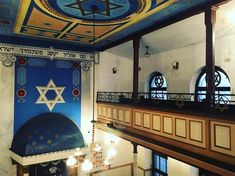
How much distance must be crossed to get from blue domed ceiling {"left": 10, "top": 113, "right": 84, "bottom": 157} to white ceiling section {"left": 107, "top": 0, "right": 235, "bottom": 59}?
432 centimetres

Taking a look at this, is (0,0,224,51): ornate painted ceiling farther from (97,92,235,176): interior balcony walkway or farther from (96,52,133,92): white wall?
(97,92,235,176): interior balcony walkway

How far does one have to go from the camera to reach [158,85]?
422 inches

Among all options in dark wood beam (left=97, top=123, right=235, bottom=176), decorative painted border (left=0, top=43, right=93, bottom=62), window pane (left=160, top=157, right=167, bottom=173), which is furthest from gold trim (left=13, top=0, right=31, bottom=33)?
window pane (left=160, top=157, right=167, bottom=173)

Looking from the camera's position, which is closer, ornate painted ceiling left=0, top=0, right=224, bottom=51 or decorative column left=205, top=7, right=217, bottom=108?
decorative column left=205, top=7, right=217, bottom=108

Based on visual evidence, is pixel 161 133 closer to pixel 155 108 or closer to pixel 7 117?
pixel 155 108

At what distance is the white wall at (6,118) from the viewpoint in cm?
863

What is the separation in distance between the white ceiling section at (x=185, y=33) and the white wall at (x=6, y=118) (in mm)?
4893

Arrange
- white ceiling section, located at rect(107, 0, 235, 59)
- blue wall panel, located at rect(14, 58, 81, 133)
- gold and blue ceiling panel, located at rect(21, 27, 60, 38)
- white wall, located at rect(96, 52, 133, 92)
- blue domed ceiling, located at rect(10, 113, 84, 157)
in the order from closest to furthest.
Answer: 1. white ceiling section, located at rect(107, 0, 235, 59)
2. gold and blue ceiling panel, located at rect(21, 27, 60, 38)
3. blue domed ceiling, located at rect(10, 113, 84, 157)
4. blue wall panel, located at rect(14, 58, 81, 133)
5. white wall, located at rect(96, 52, 133, 92)

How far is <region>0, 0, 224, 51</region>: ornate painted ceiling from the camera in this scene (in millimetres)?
5652

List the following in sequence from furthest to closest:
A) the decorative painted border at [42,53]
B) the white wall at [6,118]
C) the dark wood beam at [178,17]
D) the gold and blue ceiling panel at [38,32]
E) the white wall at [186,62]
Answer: the decorative painted border at [42,53]
the white wall at [6,118]
the gold and blue ceiling panel at [38,32]
the white wall at [186,62]
the dark wood beam at [178,17]

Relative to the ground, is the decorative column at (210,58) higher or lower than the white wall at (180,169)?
higher

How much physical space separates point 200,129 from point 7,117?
7.27 meters

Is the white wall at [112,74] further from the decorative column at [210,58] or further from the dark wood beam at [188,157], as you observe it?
the decorative column at [210,58]

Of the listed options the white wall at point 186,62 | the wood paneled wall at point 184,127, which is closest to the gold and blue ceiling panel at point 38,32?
the wood paneled wall at point 184,127
